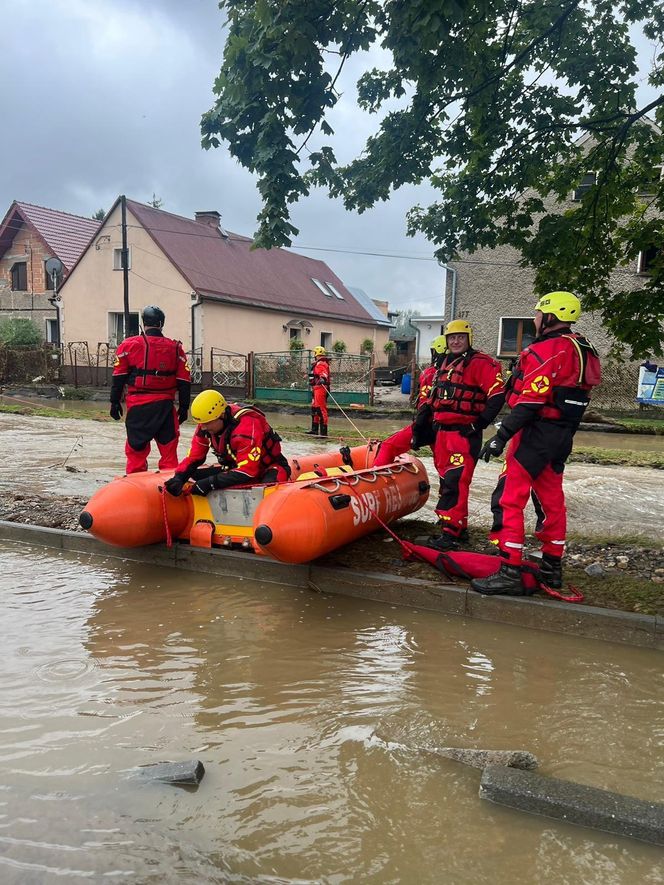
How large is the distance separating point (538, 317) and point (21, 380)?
26.3 m

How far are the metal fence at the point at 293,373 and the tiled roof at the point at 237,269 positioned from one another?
4677mm

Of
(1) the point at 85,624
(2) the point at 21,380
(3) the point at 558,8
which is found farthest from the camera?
(2) the point at 21,380

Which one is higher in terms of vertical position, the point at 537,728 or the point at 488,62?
the point at 488,62

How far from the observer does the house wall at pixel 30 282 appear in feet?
104

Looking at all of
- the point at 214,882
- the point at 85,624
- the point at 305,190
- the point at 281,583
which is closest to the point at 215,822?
the point at 214,882

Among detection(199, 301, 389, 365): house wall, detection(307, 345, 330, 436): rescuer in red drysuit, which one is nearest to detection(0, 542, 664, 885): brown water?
detection(307, 345, 330, 436): rescuer in red drysuit

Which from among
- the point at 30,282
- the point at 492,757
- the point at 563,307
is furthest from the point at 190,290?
the point at 492,757

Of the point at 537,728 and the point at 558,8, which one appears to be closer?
the point at 537,728

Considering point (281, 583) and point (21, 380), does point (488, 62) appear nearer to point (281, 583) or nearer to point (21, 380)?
point (281, 583)

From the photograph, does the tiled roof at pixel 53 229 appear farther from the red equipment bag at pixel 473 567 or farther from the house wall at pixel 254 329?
the red equipment bag at pixel 473 567

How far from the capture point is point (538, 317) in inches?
185

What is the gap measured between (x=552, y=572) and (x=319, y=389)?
9.56 m

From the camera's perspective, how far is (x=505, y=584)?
4629 mm

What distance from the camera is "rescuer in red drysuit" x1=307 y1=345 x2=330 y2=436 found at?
1391 cm
